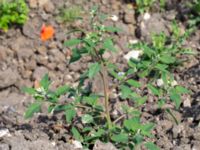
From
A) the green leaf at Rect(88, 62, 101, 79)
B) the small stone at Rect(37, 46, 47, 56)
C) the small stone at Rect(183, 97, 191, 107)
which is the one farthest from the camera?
the small stone at Rect(37, 46, 47, 56)

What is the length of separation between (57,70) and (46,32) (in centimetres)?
41

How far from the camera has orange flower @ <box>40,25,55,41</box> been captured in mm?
4965

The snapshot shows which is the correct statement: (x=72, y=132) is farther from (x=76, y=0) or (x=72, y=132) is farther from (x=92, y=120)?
(x=76, y=0)

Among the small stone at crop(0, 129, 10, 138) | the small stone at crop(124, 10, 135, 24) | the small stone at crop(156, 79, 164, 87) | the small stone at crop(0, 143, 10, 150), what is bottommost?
the small stone at crop(0, 143, 10, 150)

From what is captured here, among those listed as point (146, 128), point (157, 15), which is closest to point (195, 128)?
point (146, 128)

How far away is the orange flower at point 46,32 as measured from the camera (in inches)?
195

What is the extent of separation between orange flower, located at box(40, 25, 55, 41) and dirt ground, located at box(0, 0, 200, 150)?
44 millimetres

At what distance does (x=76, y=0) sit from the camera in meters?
5.17

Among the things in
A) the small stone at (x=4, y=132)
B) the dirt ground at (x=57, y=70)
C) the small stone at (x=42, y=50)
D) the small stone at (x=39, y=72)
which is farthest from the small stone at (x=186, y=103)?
the small stone at (x=42, y=50)

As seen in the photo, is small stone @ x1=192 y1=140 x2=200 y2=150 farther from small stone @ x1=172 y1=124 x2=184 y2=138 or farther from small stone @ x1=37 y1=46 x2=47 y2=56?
small stone @ x1=37 y1=46 x2=47 y2=56

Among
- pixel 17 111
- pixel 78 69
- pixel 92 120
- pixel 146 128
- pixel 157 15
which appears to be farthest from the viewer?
pixel 157 15

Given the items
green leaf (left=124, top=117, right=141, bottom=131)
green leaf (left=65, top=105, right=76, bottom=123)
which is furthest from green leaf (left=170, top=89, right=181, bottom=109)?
green leaf (left=65, top=105, right=76, bottom=123)

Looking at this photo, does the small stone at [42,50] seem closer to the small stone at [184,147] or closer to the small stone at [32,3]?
the small stone at [32,3]

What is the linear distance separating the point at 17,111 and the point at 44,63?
2.30 ft
